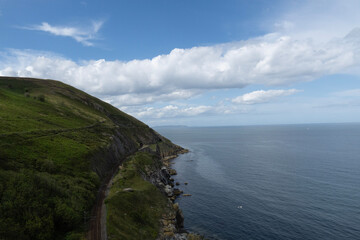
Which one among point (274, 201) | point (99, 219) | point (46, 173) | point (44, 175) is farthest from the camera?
point (274, 201)

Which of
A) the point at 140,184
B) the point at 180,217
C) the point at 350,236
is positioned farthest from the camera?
the point at 140,184

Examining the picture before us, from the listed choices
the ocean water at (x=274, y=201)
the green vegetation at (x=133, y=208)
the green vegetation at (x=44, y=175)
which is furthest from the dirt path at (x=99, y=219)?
the ocean water at (x=274, y=201)

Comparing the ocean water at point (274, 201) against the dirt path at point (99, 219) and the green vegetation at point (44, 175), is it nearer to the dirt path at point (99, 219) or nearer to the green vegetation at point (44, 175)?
the green vegetation at point (44, 175)

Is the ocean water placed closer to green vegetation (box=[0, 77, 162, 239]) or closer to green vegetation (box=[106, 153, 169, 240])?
green vegetation (box=[106, 153, 169, 240])

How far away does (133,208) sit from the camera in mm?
45844

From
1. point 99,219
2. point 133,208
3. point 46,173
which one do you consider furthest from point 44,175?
point 133,208

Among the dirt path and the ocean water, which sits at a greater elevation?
the dirt path

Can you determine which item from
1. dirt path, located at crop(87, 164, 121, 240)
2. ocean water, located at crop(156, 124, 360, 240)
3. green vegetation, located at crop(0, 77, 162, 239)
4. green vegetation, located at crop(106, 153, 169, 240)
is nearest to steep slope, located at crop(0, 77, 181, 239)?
green vegetation, located at crop(0, 77, 162, 239)

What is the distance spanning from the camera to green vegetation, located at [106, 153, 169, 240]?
37.0 metres

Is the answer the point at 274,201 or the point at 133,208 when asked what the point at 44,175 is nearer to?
the point at 133,208

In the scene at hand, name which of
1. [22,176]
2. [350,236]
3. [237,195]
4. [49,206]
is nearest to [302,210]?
[350,236]

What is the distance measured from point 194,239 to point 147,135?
405 feet

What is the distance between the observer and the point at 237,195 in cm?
7381

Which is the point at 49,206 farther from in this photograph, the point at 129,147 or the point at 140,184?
the point at 129,147
